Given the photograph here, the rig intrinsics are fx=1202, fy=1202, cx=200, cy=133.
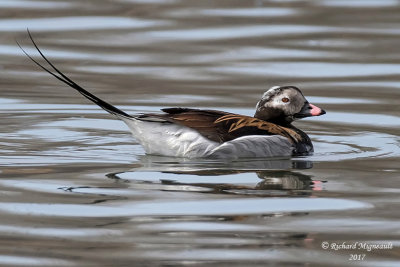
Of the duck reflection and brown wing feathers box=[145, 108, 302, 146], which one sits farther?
brown wing feathers box=[145, 108, 302, 146]

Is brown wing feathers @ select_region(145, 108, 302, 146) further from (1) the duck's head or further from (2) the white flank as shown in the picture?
(1) the duck's head

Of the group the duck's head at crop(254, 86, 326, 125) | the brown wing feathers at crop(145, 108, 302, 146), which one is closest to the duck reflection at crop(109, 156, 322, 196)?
the brown wing feathers at crop(145, 108, 302, 146)

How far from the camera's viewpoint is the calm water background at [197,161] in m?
6.06

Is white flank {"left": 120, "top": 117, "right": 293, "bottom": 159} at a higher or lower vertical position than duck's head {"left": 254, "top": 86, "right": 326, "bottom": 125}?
lower

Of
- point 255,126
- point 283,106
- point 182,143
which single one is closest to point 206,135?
point 182,143

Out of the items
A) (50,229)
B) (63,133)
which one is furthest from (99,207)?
(63,133)

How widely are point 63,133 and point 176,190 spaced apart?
9.35 ft

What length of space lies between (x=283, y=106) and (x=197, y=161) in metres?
1.25

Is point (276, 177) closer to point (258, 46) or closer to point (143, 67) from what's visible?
point (143, 67)

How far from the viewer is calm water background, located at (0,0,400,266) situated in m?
6.06

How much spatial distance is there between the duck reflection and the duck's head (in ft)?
2.52

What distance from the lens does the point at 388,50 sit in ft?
46.2

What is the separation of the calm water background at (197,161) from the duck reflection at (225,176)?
0.06 feet

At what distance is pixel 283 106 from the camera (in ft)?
31.4
